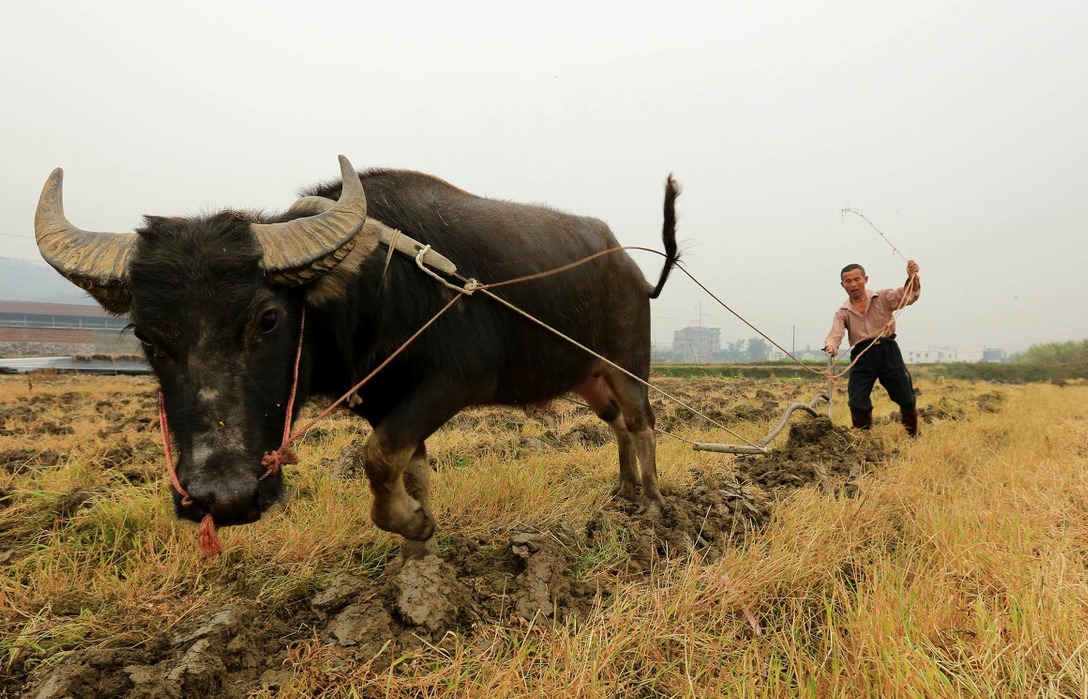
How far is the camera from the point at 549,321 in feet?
9.47

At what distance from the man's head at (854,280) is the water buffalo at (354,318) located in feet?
9.12

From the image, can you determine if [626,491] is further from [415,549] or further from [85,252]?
[85,252]

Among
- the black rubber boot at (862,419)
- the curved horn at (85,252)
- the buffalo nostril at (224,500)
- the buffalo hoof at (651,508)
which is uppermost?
the curved horn at (85,252)

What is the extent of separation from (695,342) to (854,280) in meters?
113

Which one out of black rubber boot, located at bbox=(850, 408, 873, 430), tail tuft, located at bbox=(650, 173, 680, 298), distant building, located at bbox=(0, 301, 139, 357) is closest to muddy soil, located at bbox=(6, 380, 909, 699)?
tail tuft, located at bbox=(650, 173, 680, 298)

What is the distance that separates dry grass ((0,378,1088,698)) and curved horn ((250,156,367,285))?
2.82ft

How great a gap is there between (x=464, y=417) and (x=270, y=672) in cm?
517

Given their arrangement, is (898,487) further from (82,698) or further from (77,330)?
(77,330)

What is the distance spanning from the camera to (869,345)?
16.2 ft

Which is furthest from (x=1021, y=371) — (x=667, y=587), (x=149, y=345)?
(x=149, y=345)

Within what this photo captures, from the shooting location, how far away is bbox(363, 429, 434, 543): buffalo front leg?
217 centimetres

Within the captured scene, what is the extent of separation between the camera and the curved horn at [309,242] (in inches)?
69.6

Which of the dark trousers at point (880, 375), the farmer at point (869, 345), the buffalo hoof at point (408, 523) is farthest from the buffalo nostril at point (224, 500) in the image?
the dark trousers at point (880, 375)

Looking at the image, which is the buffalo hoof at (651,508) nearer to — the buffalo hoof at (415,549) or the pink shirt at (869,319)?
the buffalo hoof at (415,549)
